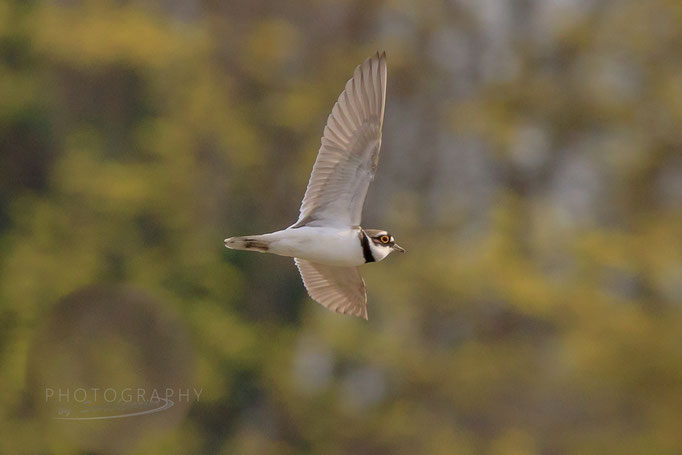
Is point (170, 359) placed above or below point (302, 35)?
below

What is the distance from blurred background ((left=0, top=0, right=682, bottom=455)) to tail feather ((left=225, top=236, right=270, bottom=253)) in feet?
29.7

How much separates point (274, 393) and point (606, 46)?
6204 millimetres

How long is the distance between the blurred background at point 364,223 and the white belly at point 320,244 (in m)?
8.85

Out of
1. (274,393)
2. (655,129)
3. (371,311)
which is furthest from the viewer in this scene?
(274,393)

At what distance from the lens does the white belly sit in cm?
664

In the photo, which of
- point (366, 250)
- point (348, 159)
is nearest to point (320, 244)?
point (366, 250)

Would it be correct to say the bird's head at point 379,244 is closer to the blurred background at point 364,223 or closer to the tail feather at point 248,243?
the tail feather at point 248,243

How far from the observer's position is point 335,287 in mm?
7535

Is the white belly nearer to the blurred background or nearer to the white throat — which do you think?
the white throat

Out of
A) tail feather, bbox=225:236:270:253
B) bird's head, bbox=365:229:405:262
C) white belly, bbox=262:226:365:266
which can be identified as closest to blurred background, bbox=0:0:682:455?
bird's head, bbox=365:229:405:262

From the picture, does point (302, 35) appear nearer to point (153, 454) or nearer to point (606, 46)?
point (606, 46)

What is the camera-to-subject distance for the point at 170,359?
60.7 ft

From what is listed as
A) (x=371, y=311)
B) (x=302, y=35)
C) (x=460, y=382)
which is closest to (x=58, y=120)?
(x=302, y=35)

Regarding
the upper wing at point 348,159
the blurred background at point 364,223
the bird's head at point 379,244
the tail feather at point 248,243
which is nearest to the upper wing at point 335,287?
the bird's head at point 379,244
